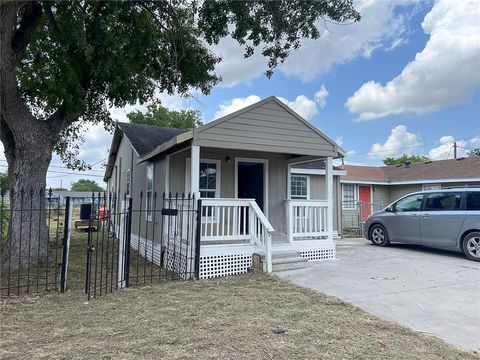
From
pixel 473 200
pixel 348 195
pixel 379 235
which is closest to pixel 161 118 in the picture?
pixel 348 195

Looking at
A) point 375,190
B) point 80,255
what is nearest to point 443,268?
point 80,255

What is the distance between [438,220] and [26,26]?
1099cm

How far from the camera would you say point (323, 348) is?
3537mm

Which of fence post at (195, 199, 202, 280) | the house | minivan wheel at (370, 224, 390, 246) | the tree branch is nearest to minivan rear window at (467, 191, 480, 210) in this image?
minivan wheel at (370, 224, 390, 246)

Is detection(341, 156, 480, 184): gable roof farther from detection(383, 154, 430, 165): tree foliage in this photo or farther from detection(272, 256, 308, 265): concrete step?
detection(383, 154, 430, 165): tree foliage

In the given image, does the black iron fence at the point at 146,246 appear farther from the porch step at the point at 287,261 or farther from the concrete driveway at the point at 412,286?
the concrete driveway at the point at 412,286

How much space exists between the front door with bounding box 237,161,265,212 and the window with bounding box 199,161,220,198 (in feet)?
2.82

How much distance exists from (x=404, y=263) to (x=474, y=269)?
1.34 metres

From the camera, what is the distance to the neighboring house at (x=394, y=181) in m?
17.5

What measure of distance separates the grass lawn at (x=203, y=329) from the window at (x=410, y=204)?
5417 millimetres

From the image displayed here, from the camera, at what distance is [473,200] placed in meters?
8.27

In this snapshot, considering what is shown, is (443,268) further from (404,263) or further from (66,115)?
(66,115)

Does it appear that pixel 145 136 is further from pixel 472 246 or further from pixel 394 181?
pixel 394 181

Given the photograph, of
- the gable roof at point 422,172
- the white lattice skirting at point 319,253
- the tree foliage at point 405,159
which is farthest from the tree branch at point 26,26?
the tree foliage at point 405,159
